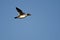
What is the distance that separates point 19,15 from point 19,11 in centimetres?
34

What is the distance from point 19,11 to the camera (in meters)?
9.61

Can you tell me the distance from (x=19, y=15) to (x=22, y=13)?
285 mm

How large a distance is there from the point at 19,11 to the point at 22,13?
29 cm

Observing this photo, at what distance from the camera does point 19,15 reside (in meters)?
9.50

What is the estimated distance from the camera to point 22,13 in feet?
31.4
